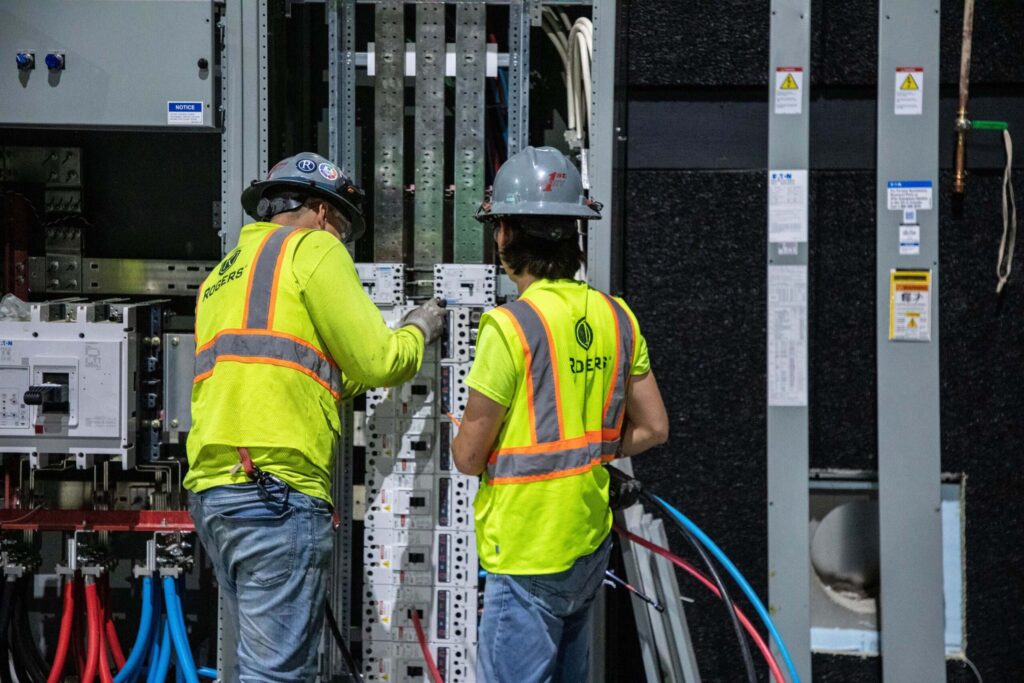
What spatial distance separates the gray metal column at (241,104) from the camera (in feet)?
9.46

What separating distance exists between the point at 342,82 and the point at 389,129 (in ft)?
0.66

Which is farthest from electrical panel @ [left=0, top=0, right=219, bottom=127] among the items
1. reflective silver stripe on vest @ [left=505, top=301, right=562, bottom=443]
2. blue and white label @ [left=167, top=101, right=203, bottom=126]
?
reflective silver stripe on vest @ [left=505, top=301, right=562, bottom=443]

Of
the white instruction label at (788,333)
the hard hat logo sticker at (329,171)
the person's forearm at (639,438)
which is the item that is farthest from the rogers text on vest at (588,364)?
the white instruction label at (788,333)

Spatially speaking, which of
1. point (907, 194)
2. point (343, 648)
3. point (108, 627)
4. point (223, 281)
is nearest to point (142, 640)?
point (108, 627)

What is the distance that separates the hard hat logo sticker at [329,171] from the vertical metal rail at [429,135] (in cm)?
53

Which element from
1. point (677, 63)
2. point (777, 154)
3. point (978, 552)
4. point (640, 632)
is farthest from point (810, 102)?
point (640, 632)

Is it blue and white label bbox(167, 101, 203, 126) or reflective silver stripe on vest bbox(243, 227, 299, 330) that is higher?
blue and white label bbox(167, 101, 203, 126)

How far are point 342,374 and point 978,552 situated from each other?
7.11ft

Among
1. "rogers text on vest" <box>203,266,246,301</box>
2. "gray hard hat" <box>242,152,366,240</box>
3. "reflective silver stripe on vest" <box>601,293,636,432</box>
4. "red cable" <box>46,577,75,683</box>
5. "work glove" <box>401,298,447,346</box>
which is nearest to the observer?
"reflective silver stripe on vest" <box>601,293,636,432</box>

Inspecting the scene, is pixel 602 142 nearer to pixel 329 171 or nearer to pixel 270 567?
pixel 329 171

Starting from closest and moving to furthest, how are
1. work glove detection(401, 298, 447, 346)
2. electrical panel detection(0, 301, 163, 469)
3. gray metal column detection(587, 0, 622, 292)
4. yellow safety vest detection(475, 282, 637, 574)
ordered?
yellow safety vest detection(475, 282, 637, 574) < work glove detection(401, 298, 447, 346) < gray metal column detection(587, 0, 622, 292) < electrical panel detection(0, 301, 163, 469)

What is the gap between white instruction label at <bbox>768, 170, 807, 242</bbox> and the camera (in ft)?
10.3

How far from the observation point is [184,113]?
289 centimetres

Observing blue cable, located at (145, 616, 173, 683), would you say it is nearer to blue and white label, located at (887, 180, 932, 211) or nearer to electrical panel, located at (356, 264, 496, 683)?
electrical panel, located at (356, 264, 496, 683)
